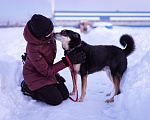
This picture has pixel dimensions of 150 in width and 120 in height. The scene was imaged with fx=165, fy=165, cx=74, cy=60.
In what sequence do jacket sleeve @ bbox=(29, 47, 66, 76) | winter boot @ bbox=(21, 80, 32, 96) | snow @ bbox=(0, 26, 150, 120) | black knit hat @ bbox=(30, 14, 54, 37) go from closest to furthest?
snow @ bbox=(0, 26, 150, 120) < black knit hat @ bbox=(30, 14, 54, 37) < jacket sleeve @ bbox=(29, 47, 66, 76) < winter boot @ bbox=(21, 80, 32, 96)

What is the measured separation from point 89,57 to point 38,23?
938 mm

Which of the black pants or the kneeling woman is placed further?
the black pants

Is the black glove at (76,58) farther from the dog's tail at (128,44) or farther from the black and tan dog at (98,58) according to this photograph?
the dog's tail at (128,44)

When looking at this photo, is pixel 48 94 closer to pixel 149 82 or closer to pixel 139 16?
pixel 149 82

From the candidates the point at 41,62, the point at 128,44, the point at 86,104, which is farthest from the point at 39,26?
the point at 128,44

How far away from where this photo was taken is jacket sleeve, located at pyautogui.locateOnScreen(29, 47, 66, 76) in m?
2.36

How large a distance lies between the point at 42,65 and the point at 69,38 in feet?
2.14

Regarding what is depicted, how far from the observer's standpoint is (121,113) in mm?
1855

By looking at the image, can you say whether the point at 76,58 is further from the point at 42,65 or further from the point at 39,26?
the point at 39,26

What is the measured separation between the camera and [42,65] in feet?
7.84

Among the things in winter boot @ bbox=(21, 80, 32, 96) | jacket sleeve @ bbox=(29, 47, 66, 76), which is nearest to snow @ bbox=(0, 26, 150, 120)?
winter boot @ bbox=(21, 80, 32, 96)

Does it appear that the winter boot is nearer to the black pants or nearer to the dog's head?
the black pants

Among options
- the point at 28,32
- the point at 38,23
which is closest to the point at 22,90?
the point at 28,32

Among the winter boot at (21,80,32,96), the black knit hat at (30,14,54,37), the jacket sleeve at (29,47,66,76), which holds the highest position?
the black knit hat at (30,14,54,37)
